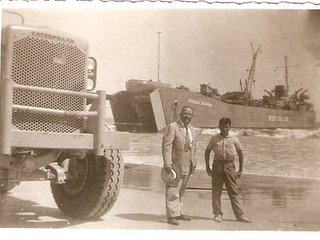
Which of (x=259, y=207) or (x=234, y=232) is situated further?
(x=259, y=207)

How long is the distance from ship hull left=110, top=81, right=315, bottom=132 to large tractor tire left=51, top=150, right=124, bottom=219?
0.73 metres

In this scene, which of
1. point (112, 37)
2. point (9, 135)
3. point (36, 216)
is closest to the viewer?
point (9, 135)

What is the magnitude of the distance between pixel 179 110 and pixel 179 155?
1225mm

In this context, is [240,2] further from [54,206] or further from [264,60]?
[54,206]

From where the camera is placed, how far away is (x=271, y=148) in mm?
4465

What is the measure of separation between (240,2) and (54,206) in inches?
88.8

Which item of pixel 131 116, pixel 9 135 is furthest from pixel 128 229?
pixel 131 116

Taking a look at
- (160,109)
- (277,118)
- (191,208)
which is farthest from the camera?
(277,118)

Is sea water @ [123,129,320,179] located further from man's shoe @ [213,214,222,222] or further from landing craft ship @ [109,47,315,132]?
man's shoe @ [213,214,222,222]

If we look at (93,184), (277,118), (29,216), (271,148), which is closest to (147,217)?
(93,184)

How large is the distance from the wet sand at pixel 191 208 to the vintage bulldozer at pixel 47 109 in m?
0.31

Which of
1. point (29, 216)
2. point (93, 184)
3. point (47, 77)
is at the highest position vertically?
point (47, 77)

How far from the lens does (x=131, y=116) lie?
4223 mm

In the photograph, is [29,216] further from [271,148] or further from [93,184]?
[271,148]
